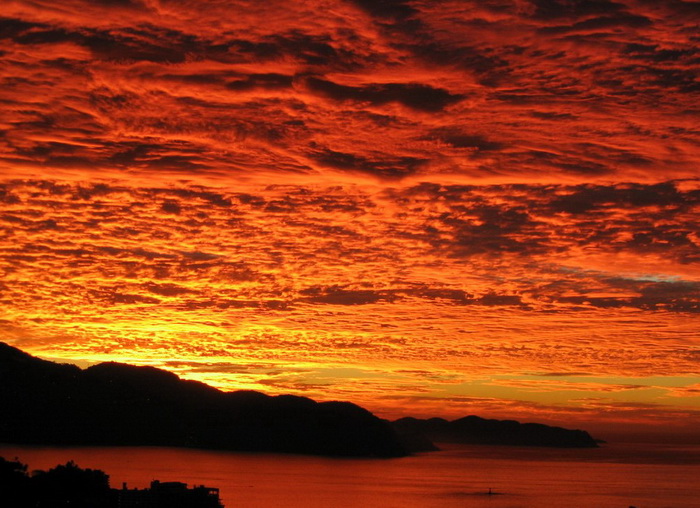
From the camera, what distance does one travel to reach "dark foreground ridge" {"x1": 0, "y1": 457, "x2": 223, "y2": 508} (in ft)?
231

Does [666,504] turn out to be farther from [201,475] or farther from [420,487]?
[201,475]

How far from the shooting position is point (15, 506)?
225 ft

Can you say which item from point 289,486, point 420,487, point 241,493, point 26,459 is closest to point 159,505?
point 241,493

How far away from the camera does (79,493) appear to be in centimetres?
7550

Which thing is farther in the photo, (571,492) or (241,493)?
(571,492)

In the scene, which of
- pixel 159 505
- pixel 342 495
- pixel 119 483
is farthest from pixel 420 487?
pixel 159 505

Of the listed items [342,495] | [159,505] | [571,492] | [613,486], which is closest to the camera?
[159,505]

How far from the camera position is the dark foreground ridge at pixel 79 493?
70406 millimetres

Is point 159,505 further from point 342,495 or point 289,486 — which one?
point 289,486

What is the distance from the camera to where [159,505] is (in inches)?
2955

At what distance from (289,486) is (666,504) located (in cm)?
7627

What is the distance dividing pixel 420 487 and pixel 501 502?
104ft

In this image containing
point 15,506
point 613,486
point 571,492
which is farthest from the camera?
point 613,486

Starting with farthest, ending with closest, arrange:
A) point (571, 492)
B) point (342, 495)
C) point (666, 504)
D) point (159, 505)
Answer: point (571, 492) → point (342, 495) → point (666, 504) → point (159, 505)
